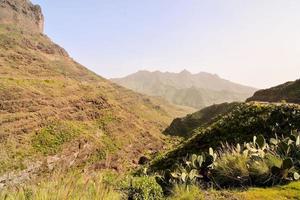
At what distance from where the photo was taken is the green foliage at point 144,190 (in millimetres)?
8633

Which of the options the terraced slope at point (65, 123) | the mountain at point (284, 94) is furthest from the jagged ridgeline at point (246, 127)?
the mountain at point (284, 94)

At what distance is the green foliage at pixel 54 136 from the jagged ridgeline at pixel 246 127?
17.5m

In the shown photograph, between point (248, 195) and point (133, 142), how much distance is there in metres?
45.8

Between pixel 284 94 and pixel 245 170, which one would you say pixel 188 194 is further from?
pixel 284 94

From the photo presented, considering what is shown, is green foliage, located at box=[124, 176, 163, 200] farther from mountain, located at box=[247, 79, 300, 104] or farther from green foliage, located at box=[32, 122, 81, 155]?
green foliage, located at box=[32, 122, 81, 155]

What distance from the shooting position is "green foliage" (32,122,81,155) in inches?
1540

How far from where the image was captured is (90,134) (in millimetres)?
47594

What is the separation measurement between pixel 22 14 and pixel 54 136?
10304 cm

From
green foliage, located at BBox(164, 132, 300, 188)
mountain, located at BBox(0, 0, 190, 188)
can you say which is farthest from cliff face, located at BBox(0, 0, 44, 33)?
green foliage, located at BBox(164, 132, 300, 188)

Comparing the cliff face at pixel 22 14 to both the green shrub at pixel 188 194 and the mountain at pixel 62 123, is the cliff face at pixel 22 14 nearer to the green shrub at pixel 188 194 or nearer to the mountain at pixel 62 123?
the mountain at pixel 62 123

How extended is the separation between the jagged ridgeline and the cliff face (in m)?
106

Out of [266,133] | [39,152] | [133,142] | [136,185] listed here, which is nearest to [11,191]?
[136,185]

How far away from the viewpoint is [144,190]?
861 centimetres

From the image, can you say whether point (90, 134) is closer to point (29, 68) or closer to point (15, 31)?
point (29, 68)
